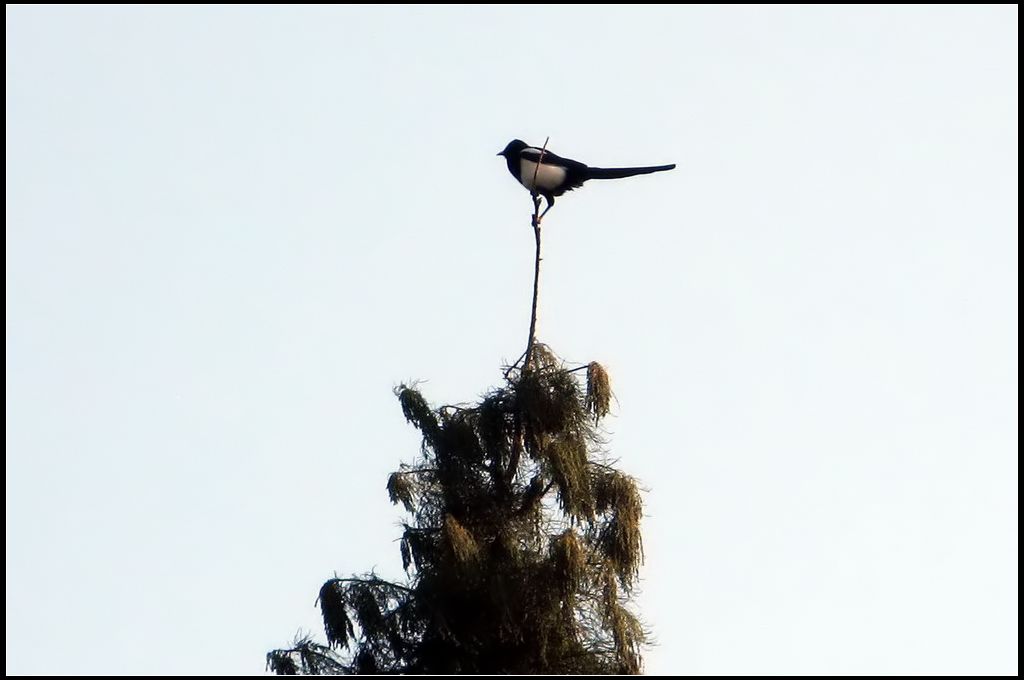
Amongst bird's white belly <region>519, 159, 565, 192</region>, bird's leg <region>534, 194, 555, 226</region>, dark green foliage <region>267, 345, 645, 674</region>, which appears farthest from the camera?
bird's white belly <region>519, 159, 565, 192</region>

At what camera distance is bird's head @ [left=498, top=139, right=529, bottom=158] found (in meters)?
12.9

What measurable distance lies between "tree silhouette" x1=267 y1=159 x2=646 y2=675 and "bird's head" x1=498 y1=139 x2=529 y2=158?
4.43 m

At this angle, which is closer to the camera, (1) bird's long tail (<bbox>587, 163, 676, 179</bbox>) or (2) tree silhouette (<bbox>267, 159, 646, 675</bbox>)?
(2) tree silhouette (<bbox>267, 159, 646, 675</bbox>)

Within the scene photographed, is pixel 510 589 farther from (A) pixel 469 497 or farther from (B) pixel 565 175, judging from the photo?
(B) pixel 565 175

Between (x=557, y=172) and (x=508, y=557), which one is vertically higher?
(x=557, y=172)

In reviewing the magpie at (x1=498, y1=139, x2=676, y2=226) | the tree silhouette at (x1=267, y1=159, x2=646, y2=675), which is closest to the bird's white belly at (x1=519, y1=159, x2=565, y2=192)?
the magpie at (x1=498, y1=139, x2=676, y2=226)

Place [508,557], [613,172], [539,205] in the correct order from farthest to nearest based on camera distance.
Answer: [613,172], [539,205], [508,557]

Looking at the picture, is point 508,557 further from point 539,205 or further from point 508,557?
point 539,205

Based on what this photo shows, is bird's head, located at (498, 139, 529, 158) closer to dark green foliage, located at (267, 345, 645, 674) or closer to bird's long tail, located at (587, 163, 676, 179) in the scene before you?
bird's long tail, located at (587, 163, 676, 179)

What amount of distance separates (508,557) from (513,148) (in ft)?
17.0

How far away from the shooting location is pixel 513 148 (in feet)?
42.4

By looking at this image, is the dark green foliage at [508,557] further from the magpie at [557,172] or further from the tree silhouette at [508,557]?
the magpie at [557,172]

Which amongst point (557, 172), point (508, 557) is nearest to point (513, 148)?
point (557, 172)

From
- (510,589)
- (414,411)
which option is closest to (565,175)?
(414,411)
